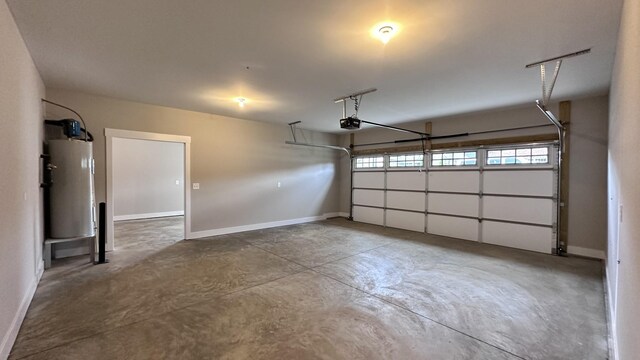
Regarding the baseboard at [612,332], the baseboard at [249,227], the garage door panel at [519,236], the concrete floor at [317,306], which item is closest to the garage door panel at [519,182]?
the garage door panel at [519,236]

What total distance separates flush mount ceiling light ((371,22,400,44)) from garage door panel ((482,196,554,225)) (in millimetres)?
4415

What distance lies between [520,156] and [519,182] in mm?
498

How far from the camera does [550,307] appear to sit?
9.48 ft

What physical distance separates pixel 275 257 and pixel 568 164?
205 inches

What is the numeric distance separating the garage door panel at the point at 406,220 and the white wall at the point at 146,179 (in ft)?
22.2

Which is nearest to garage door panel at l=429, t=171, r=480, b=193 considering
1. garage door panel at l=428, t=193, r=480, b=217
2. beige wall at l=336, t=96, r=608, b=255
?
garage door panel at l=428, t=193, r=480, b=217

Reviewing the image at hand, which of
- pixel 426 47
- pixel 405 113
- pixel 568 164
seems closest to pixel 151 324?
pixel 426 47

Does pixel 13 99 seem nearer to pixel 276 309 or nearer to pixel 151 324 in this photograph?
pixel 151 324

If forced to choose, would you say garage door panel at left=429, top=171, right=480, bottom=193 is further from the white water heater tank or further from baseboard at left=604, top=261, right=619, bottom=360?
the white water heater tank

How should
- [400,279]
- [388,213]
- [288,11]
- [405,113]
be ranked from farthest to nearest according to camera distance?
1. [388,213]
2. [405,113]
3. [400,279]
4. [288,11]

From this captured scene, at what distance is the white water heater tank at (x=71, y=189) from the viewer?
153 inches

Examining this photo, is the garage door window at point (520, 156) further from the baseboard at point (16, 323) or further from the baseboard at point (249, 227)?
the baseboard at point (16, 323)

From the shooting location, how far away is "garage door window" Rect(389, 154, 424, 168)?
268 inches

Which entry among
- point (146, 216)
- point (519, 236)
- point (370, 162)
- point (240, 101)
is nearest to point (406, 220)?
point (370, 162)
